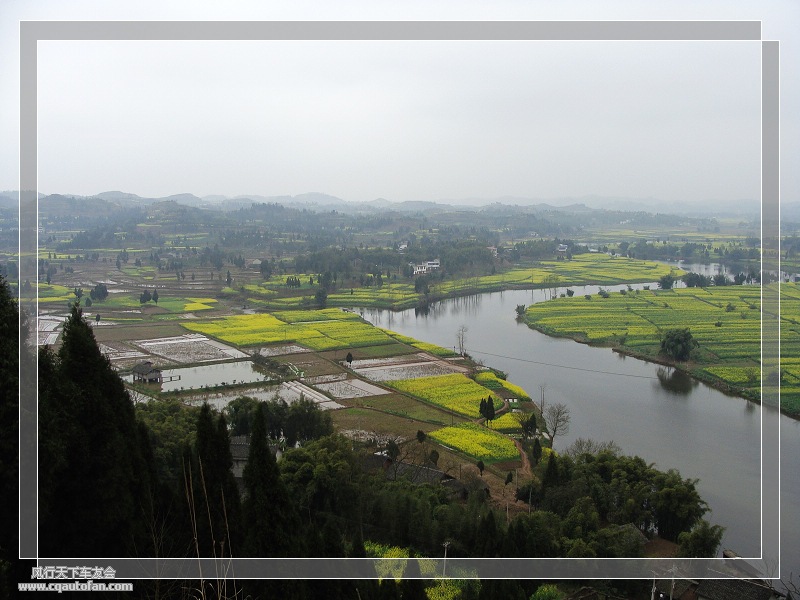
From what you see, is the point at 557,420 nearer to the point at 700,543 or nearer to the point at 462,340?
the point at 700,543

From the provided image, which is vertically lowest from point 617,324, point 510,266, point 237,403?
point 237,403

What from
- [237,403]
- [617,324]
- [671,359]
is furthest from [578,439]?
[237,403]

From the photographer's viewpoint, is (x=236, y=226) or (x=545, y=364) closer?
(x=236, y=226)

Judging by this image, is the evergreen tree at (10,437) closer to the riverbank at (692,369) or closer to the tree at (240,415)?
the tree at (240,415)

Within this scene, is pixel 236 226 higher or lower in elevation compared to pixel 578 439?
higher

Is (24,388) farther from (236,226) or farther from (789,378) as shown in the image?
(789,378)

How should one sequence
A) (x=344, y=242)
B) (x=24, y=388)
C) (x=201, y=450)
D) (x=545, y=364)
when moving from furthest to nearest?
(x=344, y=242)
(x=545, y=364)
(x=201, y=450)
(x=24, y=388)

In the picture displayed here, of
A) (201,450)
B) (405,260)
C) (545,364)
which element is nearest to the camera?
(201,450)

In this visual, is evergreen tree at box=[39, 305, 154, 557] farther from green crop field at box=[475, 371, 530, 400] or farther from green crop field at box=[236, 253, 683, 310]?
green crop field at box=[475, 371, 530, 400]
